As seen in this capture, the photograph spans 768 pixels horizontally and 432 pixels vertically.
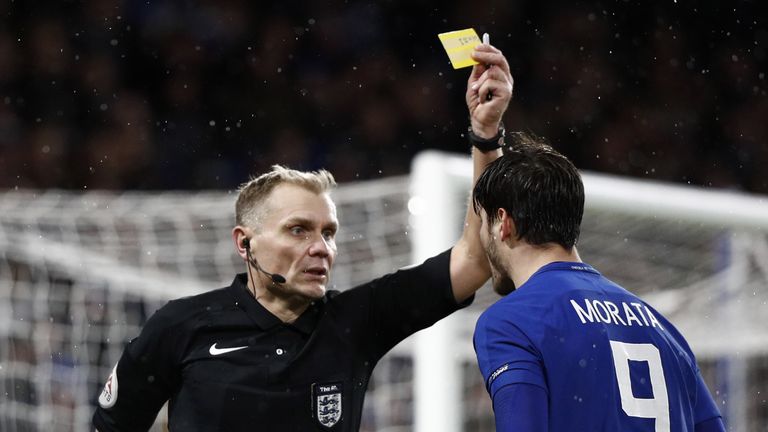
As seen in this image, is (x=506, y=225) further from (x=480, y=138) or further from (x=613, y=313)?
(x=480, y=138)

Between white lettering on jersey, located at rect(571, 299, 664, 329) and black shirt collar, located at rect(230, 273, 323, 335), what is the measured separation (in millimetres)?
889

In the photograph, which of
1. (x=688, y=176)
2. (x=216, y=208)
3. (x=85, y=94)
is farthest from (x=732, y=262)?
(x=85, y=94)

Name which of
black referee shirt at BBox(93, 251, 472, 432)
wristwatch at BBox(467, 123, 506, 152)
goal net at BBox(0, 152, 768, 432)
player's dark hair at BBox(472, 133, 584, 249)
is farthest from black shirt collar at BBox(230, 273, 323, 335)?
goal net at BBox(0, 152, 768, 432)

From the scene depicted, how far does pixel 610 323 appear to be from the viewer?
2027 millimetres

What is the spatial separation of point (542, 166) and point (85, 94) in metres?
7.15

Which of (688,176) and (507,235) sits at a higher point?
(507,235)

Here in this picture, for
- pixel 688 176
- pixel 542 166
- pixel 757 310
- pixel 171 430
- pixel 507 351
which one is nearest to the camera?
pixel 507 351

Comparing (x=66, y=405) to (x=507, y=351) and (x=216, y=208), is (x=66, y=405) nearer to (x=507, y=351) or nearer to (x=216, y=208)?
(x=216, y=208)

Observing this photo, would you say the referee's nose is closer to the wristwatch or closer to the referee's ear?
the referee's ear

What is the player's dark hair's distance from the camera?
84.1 inches

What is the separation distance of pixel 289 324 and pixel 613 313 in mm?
951

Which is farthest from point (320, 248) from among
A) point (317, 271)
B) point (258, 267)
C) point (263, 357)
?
point (263, 357)

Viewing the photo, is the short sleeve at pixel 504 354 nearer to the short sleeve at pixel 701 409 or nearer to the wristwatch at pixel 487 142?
the short sleeve at pixel 701 409

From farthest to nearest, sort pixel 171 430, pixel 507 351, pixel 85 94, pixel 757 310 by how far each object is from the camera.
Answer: pixel 85 94 < pixel 757 310 < pixel 171 430 < pixel 507 351
